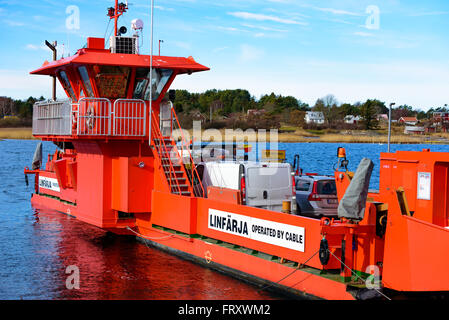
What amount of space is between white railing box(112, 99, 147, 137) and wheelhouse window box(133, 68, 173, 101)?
0.34 meters

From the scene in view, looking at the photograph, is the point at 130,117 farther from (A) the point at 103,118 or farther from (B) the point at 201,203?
(B) the point at 201,203

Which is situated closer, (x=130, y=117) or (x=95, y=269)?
(x=95, y=269)

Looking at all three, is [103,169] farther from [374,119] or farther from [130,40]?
[374,119]

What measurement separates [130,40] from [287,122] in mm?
83378

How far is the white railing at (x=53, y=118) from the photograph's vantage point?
17.5m

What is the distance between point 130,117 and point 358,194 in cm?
854

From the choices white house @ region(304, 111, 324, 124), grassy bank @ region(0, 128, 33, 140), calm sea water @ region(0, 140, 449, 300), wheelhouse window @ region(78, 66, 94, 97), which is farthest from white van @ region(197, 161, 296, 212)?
grassy bank @ region(0, 128, 33, 140)

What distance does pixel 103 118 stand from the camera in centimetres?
1695

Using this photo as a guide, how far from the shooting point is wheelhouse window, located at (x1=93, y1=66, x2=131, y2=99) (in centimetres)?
1694

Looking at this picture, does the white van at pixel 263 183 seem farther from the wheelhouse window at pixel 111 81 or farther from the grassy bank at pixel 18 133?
the grassy bank at pixel 18 133

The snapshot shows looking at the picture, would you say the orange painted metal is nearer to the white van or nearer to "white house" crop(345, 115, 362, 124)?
the white van

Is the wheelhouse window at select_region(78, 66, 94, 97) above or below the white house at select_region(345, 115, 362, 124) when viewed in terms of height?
below

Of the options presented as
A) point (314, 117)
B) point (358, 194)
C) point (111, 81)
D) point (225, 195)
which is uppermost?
point (314, 117)

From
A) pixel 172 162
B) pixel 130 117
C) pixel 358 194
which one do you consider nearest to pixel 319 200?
pixel 172 162
